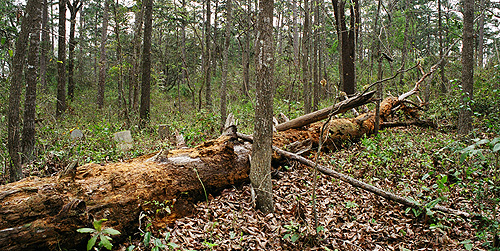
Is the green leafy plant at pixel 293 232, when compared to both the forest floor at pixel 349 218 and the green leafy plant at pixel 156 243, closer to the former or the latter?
the forest floor at pixel 349 218

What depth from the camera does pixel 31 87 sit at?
5.09 m

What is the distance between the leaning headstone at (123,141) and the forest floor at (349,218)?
126 inches

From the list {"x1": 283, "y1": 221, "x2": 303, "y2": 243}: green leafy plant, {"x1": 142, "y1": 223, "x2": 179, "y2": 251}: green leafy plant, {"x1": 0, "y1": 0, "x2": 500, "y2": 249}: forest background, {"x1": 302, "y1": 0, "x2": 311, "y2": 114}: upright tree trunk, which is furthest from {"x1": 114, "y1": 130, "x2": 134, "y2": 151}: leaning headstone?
{"x1": 302, "y1": 0, "x2": 311, "y2": 114}: upright tree trunk

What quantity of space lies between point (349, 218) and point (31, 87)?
6.03 metres

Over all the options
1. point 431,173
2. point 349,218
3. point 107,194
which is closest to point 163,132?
point 107,194

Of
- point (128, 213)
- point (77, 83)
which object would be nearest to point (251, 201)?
point (128, 213)

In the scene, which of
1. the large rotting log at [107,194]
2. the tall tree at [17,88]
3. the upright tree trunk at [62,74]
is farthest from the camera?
the upright tree trunk at [62,74]

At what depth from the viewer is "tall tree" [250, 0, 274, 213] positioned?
3.39 meters

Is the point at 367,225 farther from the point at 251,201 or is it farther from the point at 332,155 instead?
the point at 332,155

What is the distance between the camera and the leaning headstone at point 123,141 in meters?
6.41

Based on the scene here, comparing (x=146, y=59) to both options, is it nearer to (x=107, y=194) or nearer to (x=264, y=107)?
(x=107, y=194)

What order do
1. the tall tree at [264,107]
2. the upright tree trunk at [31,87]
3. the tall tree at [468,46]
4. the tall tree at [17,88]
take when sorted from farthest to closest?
the tall tree at [468,46], the upright tree trunk at [31,87], the tall tree at [17,88], the tall tree at [264,107]

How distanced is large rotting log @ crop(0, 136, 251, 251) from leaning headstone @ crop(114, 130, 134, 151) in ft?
7.72

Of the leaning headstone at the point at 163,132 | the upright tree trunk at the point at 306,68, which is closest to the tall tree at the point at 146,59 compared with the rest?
the leaning headstone at the point at 163,132
